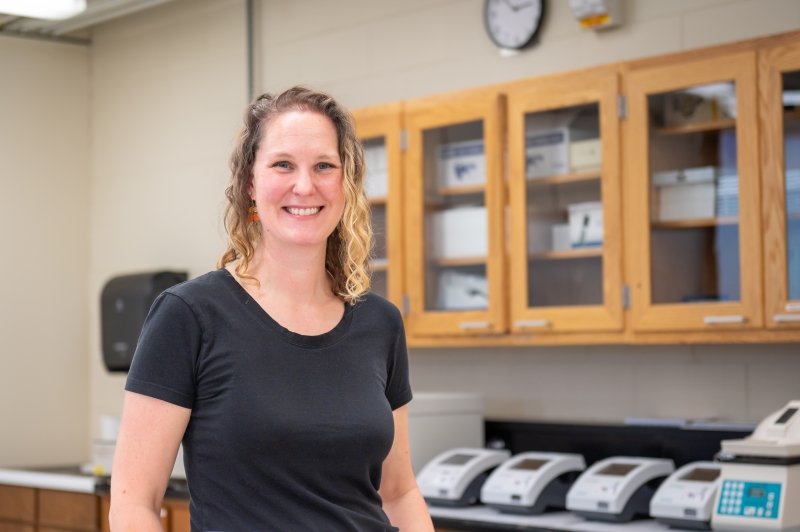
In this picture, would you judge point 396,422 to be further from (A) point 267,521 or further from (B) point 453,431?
(B) point 453,431

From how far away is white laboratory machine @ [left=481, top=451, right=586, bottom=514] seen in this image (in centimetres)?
346

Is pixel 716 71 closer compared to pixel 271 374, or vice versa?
pixel 271 374

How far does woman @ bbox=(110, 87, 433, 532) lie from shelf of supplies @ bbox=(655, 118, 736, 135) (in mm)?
1864

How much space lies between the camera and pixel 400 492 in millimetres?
1729

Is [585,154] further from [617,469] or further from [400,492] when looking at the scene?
[400,492]

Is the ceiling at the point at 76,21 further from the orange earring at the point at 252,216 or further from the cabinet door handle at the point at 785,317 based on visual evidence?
the orange earring at the point at 252,216

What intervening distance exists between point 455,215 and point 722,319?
41.0 inches

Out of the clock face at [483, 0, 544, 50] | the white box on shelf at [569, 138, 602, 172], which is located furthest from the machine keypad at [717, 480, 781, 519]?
the clock face at [483, 0, 544, 50]

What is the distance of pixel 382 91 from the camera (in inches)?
180

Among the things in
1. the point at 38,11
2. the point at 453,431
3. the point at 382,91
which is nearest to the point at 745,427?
the point at 453,431

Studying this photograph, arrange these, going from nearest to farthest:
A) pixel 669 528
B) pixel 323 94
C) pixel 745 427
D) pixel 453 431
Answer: pixel 323 94, pixel 669 528, pixel 745 427, pixel 453 431

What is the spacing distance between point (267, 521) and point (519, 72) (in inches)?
112

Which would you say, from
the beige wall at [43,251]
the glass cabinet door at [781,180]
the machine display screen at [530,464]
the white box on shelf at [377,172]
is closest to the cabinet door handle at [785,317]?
the glass cabinet door at [781,180]

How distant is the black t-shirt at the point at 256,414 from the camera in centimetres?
150
